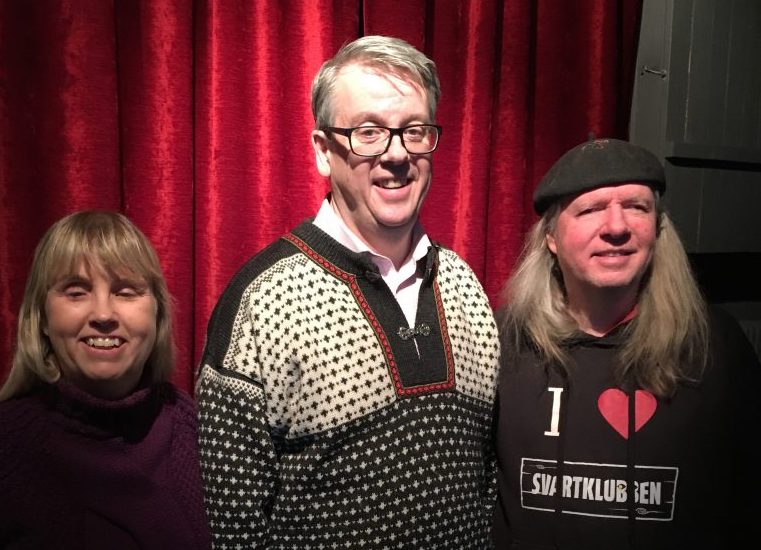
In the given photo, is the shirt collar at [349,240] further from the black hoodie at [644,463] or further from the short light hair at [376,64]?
the black hoodie at [644,463]

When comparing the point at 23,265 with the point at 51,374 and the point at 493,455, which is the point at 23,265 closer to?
the point at 51,374

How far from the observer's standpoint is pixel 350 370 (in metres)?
1.42

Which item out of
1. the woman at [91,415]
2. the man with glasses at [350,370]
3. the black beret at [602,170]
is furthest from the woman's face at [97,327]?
the black beret at [602,170]

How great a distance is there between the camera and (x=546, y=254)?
1876mm

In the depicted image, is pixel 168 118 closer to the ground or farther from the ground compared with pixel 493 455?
farther from the ground

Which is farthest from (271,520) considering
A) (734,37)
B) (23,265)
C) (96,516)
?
(734,37)

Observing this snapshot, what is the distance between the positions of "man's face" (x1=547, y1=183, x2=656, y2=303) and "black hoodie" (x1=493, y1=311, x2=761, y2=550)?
22 centimetres

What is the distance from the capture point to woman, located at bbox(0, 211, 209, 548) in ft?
4.10

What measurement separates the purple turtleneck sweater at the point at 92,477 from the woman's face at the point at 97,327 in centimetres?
5

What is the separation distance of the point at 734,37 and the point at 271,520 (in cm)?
231

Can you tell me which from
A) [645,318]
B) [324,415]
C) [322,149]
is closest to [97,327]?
[324,415]

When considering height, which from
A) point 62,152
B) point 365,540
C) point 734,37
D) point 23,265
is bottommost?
point 365,540

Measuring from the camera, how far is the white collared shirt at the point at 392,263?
1.51 m

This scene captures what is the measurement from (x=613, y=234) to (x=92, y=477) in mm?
1237
